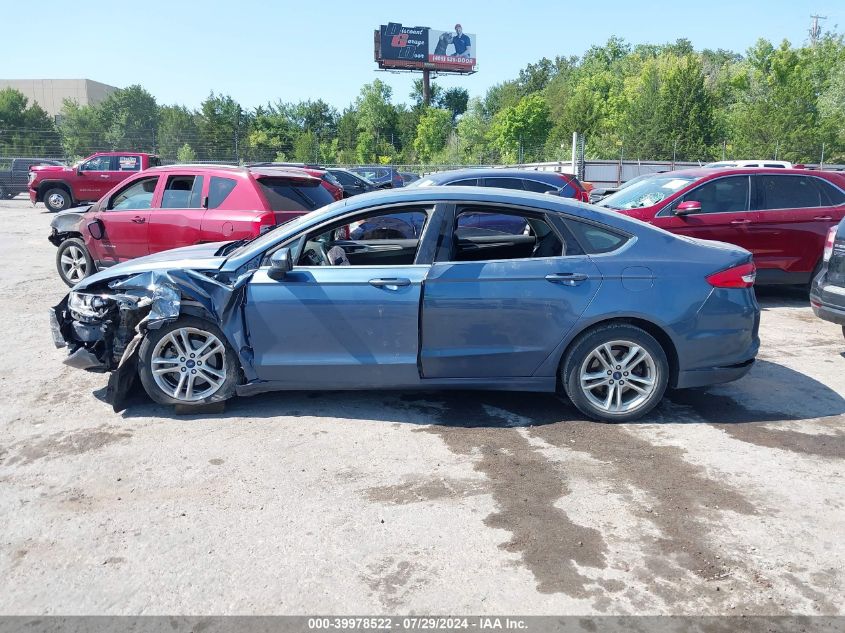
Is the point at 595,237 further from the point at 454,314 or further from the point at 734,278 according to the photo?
the point at 454,314

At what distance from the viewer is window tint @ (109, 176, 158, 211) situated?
29.9ft

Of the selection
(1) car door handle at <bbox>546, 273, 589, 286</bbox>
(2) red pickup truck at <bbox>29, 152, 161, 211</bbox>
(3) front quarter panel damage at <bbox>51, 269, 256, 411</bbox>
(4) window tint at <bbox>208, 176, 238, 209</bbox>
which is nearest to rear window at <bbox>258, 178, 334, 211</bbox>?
(4) window tint at <bbox>208, 176, 238, 209</bbox>

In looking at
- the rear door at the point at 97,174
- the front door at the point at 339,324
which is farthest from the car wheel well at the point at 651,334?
the rear door at the point at 97,174

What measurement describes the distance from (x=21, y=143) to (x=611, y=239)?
49.5 metres

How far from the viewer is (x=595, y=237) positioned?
497cm

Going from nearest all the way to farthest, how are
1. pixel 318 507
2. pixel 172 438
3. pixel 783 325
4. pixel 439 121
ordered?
pixel 318 507, pixel 172 438, pixel 783 325, pixel 439 121

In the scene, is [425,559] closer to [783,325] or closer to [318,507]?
[318,507]

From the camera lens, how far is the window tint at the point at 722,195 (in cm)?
909

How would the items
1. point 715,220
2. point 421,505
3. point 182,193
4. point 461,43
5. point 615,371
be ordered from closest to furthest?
point 421,505
point 615,371
point 182,193
point 715,220
point 461,43

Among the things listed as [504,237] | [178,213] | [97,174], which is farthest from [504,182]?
[97,174]

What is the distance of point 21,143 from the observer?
147 feet

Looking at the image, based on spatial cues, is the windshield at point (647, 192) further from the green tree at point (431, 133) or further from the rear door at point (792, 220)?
the green tree at point (431, 133)

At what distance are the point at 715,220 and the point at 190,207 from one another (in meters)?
6.79

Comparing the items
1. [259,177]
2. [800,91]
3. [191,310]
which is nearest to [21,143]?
[259,177]
